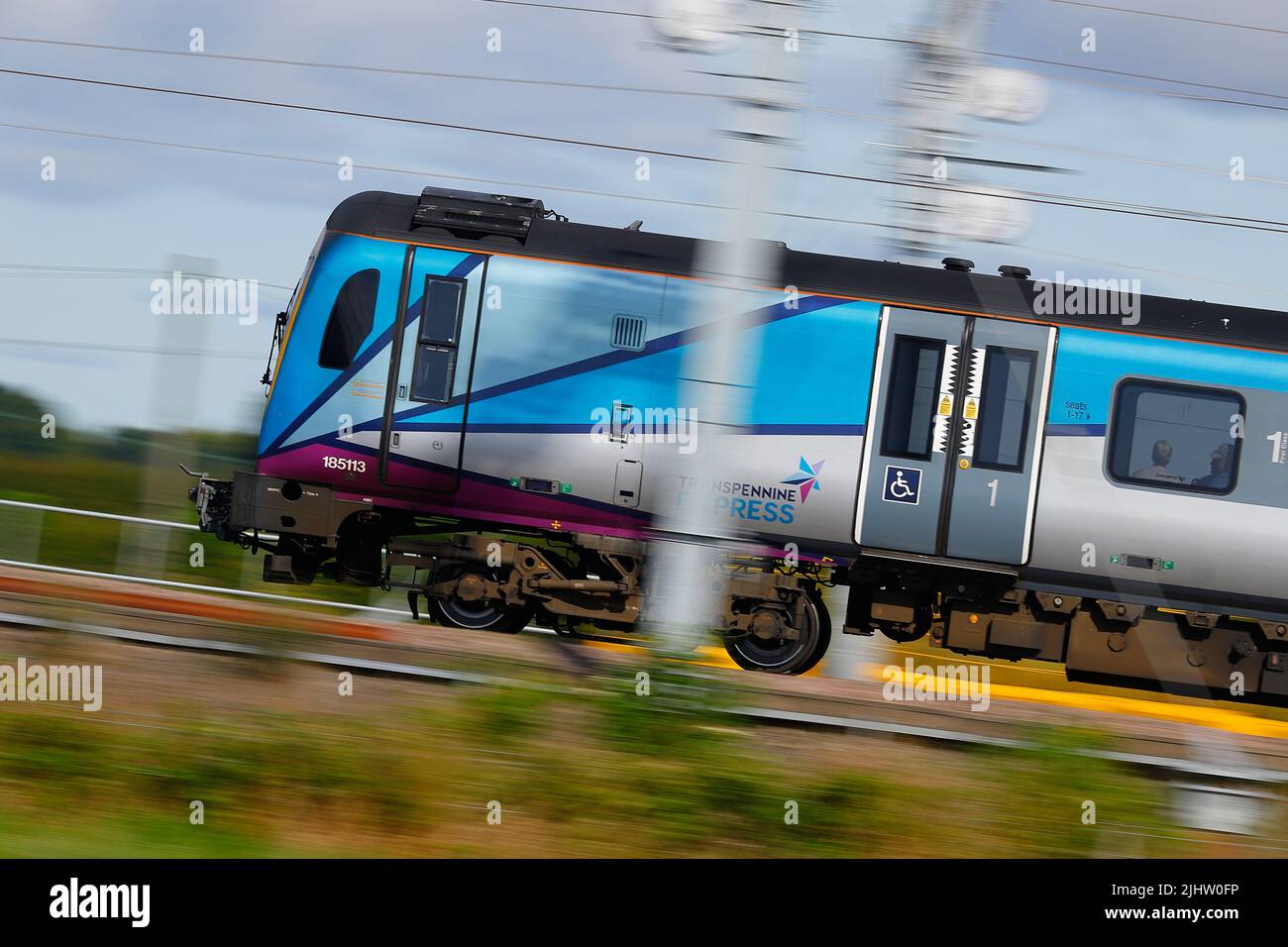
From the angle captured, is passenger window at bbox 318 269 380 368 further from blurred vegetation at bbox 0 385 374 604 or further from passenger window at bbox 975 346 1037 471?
passenger window at bbox 975 346 1037 471

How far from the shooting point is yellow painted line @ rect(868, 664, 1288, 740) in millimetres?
10125

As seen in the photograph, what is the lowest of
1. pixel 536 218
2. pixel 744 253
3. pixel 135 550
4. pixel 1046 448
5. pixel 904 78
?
pixel 135 550

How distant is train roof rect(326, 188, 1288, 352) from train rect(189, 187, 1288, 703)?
0.09ft

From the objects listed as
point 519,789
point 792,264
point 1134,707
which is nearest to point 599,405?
point 792,264

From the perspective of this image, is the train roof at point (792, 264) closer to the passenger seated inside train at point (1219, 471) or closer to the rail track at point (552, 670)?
the passenger seated inside train at point (1219, 471)

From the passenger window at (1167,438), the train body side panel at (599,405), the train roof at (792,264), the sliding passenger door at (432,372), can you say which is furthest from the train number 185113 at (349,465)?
the passenger window at (1167,438)

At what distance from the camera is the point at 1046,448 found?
9773 millimetres

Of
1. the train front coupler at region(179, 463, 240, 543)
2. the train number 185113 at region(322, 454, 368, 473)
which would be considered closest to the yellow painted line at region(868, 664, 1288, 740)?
the train number 185113 at region(322, 454, 368, 473)

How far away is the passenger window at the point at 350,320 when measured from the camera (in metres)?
10.1
